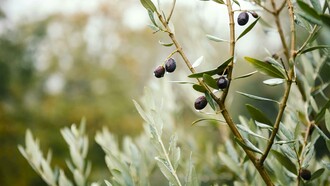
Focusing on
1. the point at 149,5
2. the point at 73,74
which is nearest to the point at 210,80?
the point at 149,5

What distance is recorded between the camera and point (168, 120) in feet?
4.76

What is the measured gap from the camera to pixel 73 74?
575 inches

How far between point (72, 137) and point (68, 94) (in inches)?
522

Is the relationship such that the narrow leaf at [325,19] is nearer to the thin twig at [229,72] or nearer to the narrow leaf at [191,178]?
the thin twig at [229,72]

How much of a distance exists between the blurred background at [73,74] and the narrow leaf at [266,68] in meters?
4.68

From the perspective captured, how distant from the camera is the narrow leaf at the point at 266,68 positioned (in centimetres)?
65

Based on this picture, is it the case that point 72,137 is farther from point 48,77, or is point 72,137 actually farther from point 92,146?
point 48,77

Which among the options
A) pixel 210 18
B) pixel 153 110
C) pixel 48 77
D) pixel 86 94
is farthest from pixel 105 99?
pixel 153 110

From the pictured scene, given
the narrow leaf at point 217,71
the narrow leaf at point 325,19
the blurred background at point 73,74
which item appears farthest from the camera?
the blurred background at point 73,74

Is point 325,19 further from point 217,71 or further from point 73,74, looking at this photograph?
point 73,74

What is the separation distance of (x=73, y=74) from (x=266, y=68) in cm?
1431

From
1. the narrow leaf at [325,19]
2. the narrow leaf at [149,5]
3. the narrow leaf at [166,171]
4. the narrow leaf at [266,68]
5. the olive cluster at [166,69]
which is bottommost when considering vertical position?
the narrow leaf at [166,171]

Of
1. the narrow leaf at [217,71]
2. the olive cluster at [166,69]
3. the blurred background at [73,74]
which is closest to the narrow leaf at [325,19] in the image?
the narrow leaf at [217,71]

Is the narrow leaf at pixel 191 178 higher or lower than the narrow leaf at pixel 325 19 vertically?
lower
